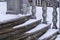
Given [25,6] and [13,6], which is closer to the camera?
[25,6]

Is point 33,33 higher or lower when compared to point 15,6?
lower

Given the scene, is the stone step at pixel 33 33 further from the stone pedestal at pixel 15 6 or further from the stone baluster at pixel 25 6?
the stone pedestal at pixel 15 6

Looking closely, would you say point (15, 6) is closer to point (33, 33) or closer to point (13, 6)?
point (13, 6)

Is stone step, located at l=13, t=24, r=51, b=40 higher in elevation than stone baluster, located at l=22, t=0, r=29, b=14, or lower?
lower

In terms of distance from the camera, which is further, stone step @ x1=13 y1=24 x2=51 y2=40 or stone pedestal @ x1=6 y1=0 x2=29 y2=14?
stone pedestal @ x1=6 y1=0 x2=29 y2=14

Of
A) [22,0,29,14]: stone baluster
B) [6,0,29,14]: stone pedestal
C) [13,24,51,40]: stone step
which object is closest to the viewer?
[13,24,51,40]: stone step

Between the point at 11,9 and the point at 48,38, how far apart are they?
113 cm

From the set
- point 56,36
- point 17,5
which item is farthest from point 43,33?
point 17,5

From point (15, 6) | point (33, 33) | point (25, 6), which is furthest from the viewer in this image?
point (15, 6)

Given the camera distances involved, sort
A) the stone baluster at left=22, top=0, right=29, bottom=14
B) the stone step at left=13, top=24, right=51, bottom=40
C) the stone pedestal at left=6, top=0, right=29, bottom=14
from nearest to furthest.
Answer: the stone step at left=13, top=24, right=51, bottom=40 → the stone baluster at left=22, top=0, right=29, bottom=14 → the stone pedestal at left=6, top=0, right=29, bottom=14

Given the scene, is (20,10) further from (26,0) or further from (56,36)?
(56,36)

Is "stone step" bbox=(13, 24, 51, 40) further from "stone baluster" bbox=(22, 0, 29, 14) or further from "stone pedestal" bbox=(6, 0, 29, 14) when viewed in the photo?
"stone pedestal" bbox=(6, 0, 29, 14)

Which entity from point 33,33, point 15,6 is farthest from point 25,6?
point 33,33

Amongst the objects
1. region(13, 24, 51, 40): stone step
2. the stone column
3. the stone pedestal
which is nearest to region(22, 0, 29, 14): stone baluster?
the stone pedestal
